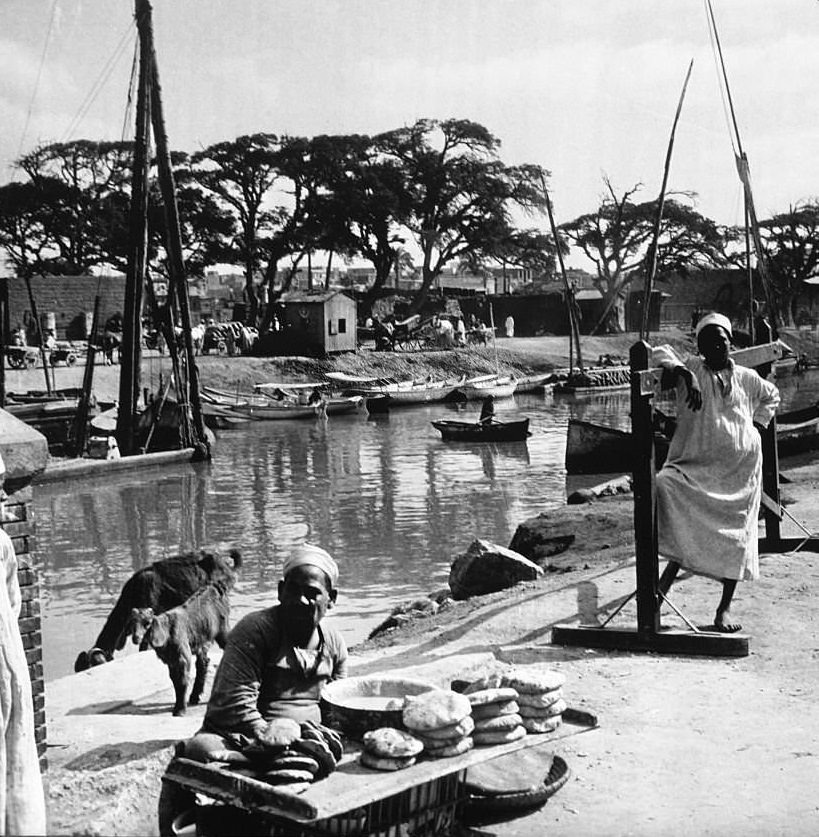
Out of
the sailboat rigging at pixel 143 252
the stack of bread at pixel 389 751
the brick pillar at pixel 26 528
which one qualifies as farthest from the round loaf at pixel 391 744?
the sailboat rigging at pixel 143 252

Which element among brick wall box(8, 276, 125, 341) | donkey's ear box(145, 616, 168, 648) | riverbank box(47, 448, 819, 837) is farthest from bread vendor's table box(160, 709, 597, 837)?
brick wall box(8, 276, 125, 341)

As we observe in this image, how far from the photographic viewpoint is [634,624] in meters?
7.59

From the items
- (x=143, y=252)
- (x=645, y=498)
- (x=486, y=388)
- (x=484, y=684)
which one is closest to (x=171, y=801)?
(x=484, y=684)

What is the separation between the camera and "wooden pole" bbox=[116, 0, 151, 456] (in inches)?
1027

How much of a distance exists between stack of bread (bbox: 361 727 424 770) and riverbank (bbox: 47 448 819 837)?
624mm

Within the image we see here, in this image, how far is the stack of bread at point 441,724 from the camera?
436 cm

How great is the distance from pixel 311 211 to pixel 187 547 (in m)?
41.2

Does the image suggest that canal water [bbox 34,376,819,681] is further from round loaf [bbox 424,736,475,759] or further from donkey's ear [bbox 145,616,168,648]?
round loaf [bbox 424,736,475,759]

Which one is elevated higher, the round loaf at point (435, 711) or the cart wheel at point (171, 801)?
the round loaf at point (435, 711)

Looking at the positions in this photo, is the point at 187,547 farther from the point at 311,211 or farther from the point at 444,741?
the point at 311,211

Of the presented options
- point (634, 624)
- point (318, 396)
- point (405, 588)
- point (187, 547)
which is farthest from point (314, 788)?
point (318, 396)

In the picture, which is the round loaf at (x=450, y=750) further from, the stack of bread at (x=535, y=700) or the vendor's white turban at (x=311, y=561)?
the vendor's white turban at (x=311, y=561)

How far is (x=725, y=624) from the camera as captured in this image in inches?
279

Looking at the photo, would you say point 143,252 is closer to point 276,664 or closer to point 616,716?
point 616,716
